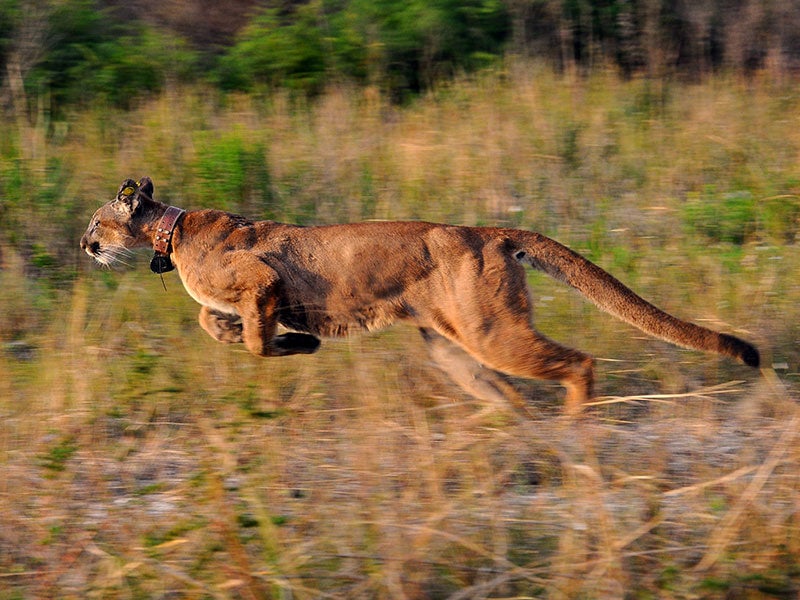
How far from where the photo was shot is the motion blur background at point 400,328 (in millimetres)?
4395

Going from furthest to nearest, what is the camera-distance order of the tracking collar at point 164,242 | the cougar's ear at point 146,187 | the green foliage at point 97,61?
1. the green foliage at point 97,61
2. the cougar's ear at point 146,187
3. the tracking collar at point 164,242

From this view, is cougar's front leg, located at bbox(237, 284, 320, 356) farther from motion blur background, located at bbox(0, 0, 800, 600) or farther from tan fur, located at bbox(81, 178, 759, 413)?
motion blur background, located at bbox(0, 0, 800, 600)

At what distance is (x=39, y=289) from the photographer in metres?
7.75

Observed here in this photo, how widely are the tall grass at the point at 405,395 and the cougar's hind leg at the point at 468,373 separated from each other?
0.11 metres

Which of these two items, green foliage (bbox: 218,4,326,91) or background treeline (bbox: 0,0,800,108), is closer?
background treeline (bbox: 0,0,800,108)

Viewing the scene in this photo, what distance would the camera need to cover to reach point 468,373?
6121 mm

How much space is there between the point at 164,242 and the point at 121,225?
1.14ft

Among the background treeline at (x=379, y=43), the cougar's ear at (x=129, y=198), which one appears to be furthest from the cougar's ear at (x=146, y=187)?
the background treeline at (x=379, y=43)

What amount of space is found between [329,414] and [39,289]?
281cm

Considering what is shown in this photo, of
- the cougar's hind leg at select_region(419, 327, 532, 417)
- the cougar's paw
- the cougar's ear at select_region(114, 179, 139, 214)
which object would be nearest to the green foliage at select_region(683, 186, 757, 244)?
the cougar's hind leg at select_region(419, 327, 532, 417)

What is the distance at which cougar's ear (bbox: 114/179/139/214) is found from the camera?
21.3ft

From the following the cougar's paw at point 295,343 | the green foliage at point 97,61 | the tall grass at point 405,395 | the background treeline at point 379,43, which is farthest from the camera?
the background treeline at point 379,43

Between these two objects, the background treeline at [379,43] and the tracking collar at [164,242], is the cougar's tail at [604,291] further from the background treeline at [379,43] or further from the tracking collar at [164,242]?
the background treeline at [379,43]

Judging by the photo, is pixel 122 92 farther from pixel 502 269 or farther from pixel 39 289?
pixel 502 269
